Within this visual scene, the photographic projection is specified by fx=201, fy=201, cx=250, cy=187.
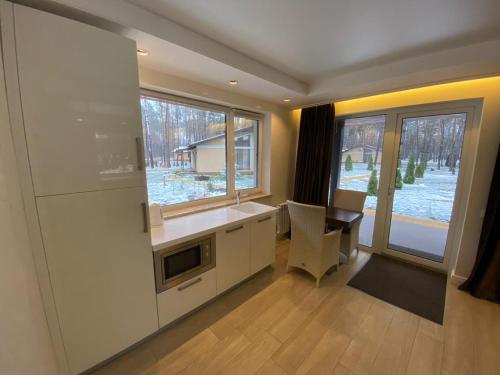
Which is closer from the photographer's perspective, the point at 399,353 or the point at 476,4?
the point at 476,4

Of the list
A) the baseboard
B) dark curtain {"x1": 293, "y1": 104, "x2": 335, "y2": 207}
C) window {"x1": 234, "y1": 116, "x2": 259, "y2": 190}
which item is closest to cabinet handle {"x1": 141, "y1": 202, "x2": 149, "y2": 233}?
window {"x1": 234, "y1": 116, "x2": 259, "y2": 190}

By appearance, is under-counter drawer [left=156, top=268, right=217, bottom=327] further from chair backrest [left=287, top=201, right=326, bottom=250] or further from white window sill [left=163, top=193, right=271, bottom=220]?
chair backrest [left=287, top=201, right=326, bottom=250]

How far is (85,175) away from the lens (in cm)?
123

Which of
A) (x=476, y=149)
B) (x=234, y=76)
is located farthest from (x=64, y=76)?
(x=476, y=149)

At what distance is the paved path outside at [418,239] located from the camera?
9.11 feet

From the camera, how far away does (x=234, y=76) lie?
6.85 ft

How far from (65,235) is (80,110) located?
74cm

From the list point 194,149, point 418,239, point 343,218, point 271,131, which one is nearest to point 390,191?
point 418,239

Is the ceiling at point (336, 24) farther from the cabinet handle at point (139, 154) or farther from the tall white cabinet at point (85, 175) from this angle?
the cabinet handle at point (139, 154)

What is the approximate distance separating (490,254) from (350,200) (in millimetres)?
1480

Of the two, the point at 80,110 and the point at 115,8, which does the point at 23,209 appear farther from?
the point at 115,8

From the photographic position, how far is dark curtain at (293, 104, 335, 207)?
3223 millimetres

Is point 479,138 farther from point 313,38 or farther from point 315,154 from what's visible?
point 313,38

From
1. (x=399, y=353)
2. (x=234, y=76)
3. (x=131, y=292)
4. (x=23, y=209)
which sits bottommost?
(x=399, y=353)
